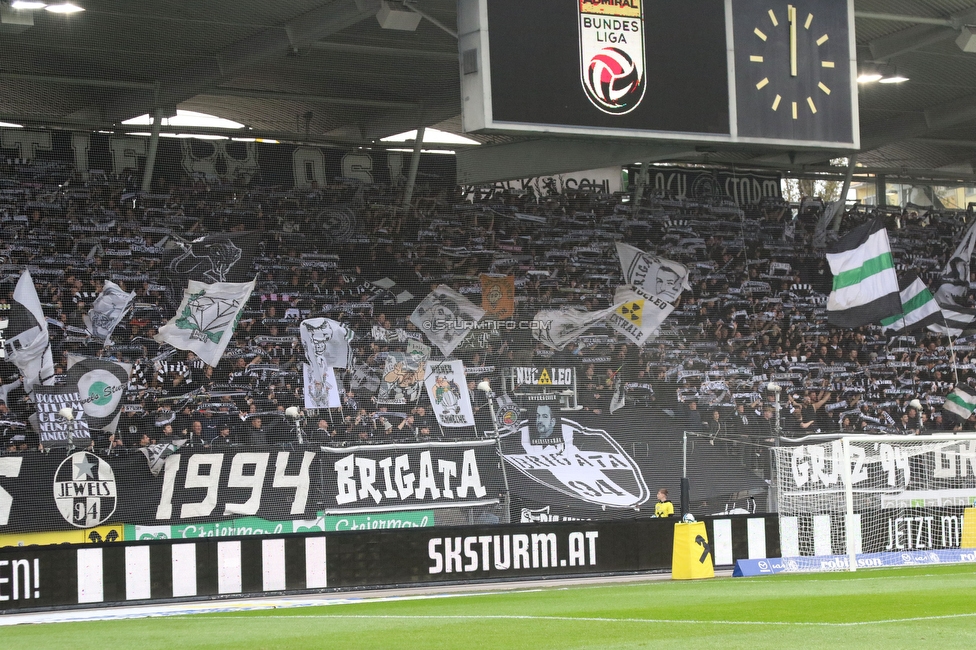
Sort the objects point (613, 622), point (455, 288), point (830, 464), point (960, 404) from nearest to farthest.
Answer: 1. point (613, 622)
2. point (830, 464)
3. point (455, 288)
4. point (960, 404)

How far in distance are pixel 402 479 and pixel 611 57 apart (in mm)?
8159

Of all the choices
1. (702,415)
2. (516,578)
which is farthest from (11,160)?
(702,415)

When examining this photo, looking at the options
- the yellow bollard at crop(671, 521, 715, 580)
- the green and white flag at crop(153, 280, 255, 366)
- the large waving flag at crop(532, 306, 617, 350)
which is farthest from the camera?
the large waving flag at crop(532, 306, 617, 350)

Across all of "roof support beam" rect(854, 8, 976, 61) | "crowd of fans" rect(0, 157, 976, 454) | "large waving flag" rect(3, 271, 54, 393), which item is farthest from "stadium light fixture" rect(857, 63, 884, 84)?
"large waving flag" rect(3, 271, 54, 393)

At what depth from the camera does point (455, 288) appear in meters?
22.7

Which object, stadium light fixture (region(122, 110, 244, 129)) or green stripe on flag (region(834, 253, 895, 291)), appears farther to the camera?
stadium light fixture (region(122, 110, 244, 129))

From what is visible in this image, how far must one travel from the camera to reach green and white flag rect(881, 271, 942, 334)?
24578 mm

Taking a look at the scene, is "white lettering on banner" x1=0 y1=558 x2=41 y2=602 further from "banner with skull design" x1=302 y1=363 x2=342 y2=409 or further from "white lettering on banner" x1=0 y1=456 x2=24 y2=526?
"banner with skull design" x1=302 y1=363 x2=342 y2=409

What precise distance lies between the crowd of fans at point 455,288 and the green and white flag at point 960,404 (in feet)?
1.08

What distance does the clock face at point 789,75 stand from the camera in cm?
1489

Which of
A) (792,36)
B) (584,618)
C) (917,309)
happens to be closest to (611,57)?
(792,36)

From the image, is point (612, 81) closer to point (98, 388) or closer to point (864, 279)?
point (864, 279)

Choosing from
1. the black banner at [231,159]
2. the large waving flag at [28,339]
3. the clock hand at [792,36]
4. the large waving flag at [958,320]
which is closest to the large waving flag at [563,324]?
the black banner at [231,159]

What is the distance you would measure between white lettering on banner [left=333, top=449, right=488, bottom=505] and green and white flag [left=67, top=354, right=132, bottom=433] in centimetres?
351
